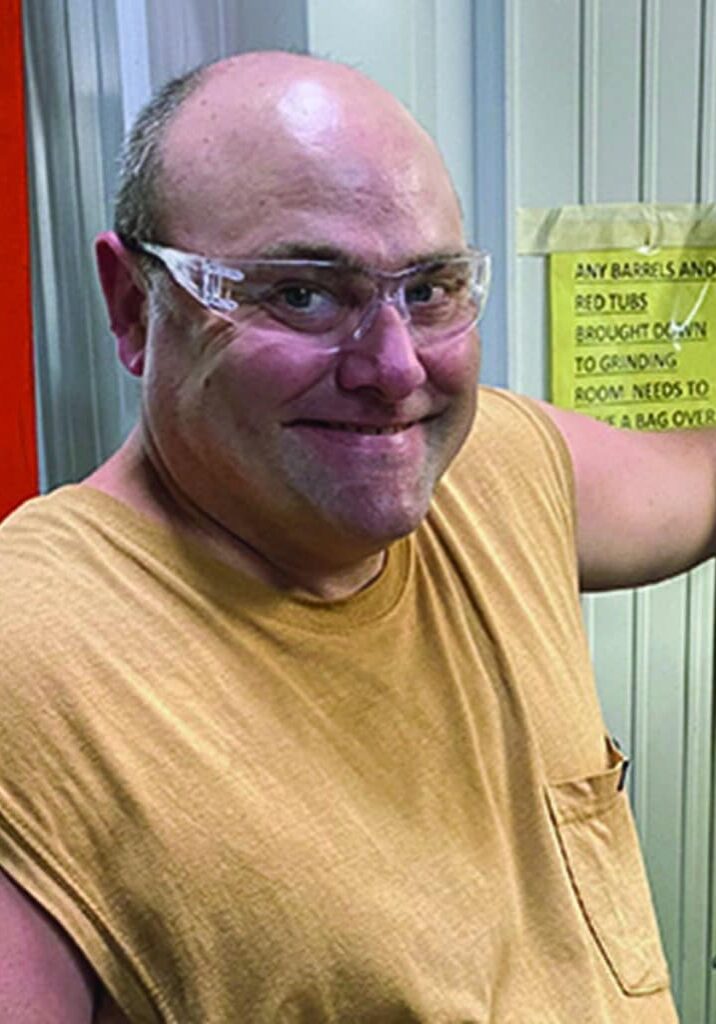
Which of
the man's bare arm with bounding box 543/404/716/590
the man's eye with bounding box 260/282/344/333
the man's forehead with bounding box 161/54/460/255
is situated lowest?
the man's bare arm with bounding box 543/404/716/590

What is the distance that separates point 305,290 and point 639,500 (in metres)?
0.48

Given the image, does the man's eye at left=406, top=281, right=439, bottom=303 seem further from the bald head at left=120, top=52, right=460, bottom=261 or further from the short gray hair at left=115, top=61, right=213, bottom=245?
the short gray hair at left=115, top=61, right=213, bottom=245

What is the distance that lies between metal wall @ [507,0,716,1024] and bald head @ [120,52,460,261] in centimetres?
45

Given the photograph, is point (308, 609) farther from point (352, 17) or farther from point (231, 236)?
point (352, 17)

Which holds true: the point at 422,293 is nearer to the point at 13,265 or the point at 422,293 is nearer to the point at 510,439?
the point at 510,439

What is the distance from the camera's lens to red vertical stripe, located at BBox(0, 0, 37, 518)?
1362 millimetres

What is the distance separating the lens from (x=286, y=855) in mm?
717

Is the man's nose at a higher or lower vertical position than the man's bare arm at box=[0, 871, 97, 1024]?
higher

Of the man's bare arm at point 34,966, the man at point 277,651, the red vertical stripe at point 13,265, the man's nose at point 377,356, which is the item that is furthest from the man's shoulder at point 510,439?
the red vertical stripe at point 13,265

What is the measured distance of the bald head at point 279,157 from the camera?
0.71 m

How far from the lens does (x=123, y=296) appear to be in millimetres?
802

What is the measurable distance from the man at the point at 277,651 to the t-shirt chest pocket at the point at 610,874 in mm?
21

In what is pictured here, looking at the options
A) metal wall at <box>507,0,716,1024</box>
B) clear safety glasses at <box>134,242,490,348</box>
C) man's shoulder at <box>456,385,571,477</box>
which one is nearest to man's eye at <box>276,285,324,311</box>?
clear safety glasses at <box>134,242,490,348</box>

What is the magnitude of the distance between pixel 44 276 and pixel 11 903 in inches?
43.0
